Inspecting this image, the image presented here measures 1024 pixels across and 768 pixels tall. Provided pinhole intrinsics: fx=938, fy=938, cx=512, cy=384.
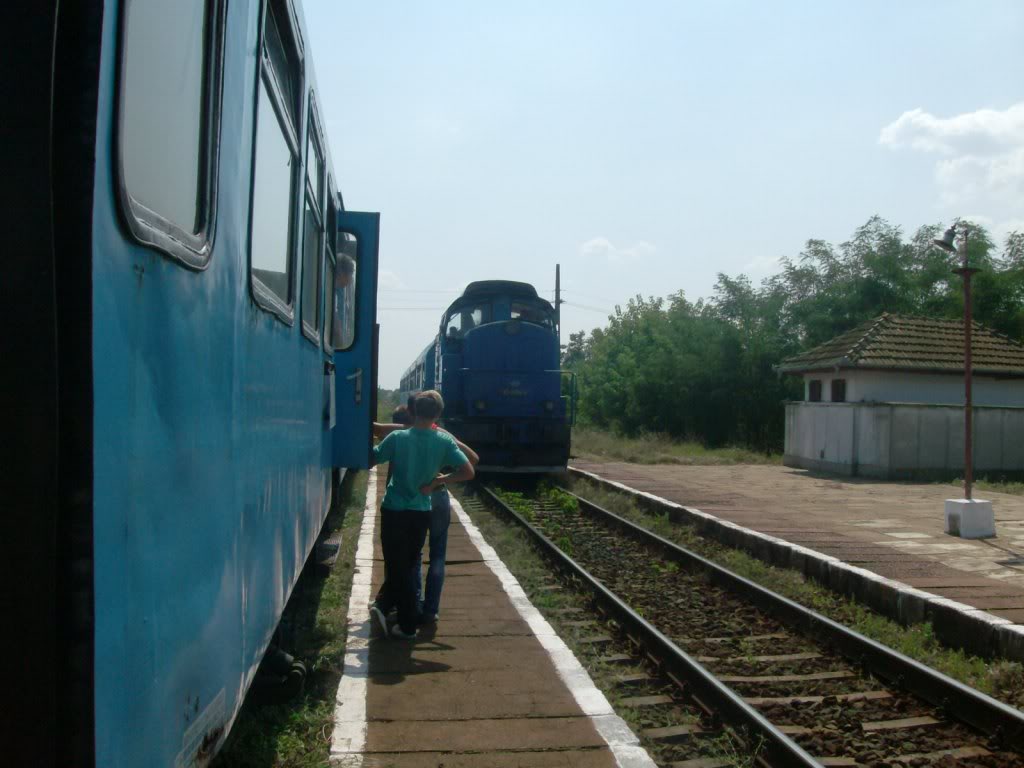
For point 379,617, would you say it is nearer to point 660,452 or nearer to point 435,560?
point 435,560

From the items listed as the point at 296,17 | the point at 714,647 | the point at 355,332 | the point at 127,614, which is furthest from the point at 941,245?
the point at 127,614

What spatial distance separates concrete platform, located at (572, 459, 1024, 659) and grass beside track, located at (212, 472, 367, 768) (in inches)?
168

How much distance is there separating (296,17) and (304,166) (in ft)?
2.43

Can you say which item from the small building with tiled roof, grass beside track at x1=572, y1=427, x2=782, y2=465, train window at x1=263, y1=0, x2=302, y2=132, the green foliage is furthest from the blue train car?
the green foliage

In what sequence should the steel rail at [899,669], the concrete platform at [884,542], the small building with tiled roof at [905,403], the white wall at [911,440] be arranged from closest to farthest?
the steel rail at [899,669], the concrete platform at [884,542], the white wall at [911,440], the small building with tiled roof at [905,403]

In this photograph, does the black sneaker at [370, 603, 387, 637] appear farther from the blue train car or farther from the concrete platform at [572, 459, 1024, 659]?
the concrete platform at [572, 459, 1024, 659]

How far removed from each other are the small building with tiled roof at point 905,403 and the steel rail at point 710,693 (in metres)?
14.1

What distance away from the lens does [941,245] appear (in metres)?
11.2

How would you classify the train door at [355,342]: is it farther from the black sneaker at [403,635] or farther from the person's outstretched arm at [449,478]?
the black sneaker at [403,635]

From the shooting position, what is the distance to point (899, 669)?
571 cm

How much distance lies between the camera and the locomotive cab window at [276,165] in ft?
9.37

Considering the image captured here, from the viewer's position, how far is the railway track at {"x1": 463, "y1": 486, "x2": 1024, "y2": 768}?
4.65 m

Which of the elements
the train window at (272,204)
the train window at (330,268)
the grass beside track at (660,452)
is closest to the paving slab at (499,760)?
the train window at (272,204)

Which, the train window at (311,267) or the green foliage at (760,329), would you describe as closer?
the train window at (311,267)
